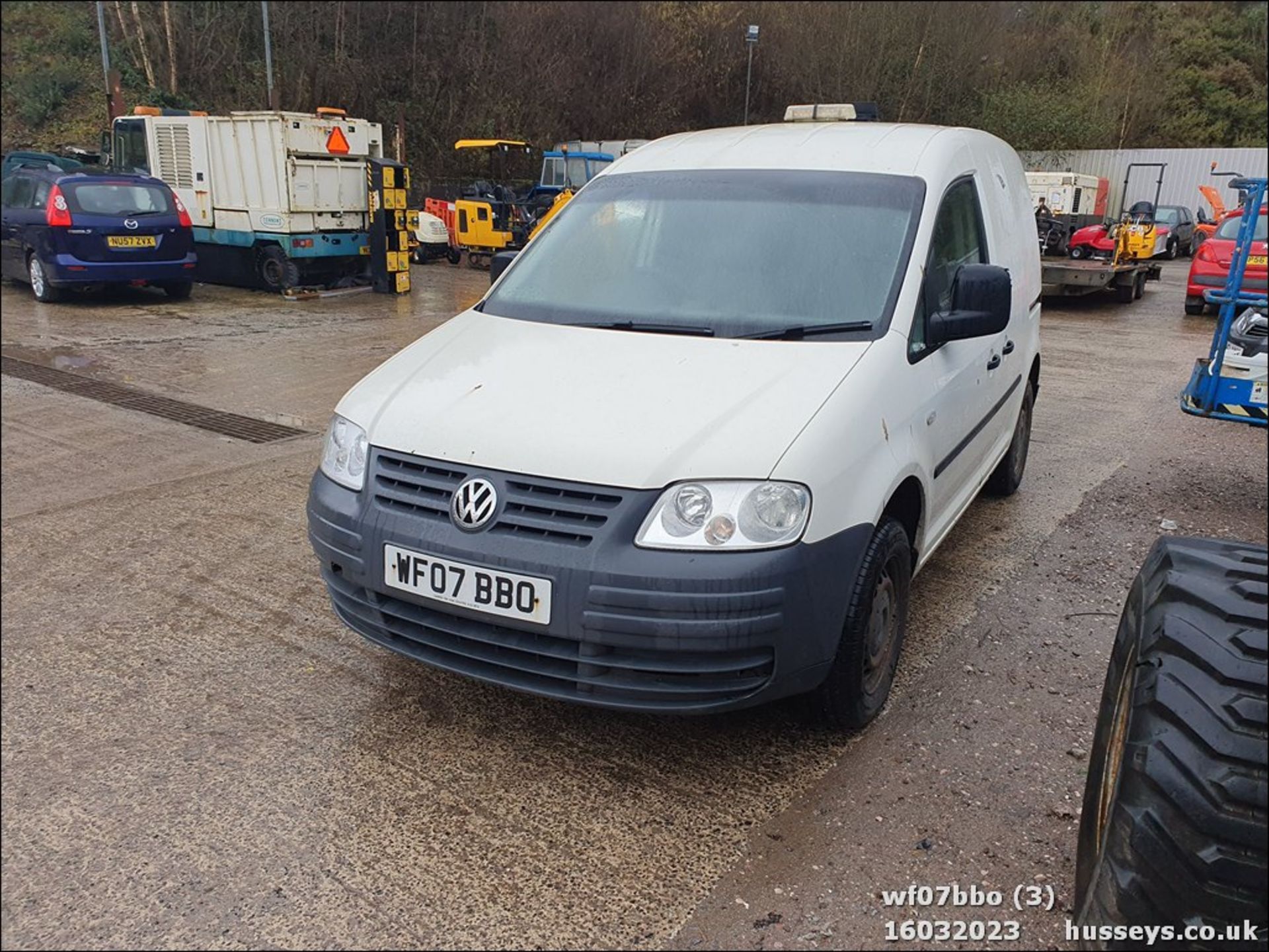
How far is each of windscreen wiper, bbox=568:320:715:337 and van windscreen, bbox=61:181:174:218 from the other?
9369 millimetres

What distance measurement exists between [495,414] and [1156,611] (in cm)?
180

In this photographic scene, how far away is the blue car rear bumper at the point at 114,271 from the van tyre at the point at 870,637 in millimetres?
8321

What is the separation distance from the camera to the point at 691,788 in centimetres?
288

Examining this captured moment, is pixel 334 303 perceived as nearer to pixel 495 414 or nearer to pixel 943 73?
pixel 943 73

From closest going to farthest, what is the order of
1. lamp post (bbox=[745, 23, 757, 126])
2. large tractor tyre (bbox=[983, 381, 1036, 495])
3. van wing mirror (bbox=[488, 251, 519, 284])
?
1. van wing mirror (bbox=[488, 251, 519, 284])
2. large tractor tyre (bbox=[983, 381, 1036, 495])
3. lamp post (bbox=[745, 23, 757, 126])

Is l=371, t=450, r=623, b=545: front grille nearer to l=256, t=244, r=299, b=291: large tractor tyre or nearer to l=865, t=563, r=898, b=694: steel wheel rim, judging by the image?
l=865, t=563, r=898, b=694: steel wheel rim

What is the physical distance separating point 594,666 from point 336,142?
43.3 feet

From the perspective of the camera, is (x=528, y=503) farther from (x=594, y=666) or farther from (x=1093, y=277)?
(x=1093, y=277)

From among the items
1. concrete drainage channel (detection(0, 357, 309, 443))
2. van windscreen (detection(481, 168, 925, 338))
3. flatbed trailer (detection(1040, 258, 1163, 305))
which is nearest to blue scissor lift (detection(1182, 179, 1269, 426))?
van windscreen (detection(481, 168, 925, 338))

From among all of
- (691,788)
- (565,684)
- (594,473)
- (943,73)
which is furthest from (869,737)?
(943,73)

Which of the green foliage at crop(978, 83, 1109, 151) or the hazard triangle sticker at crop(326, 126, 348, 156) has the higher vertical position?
the green foliage at crop(978, 83, 1109, 151)

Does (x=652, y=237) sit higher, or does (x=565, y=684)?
(x=652, y=237)

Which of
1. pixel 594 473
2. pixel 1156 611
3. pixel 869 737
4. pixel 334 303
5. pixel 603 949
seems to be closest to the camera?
pixel 1156 611

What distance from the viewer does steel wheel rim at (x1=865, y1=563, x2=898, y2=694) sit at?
3.09m
